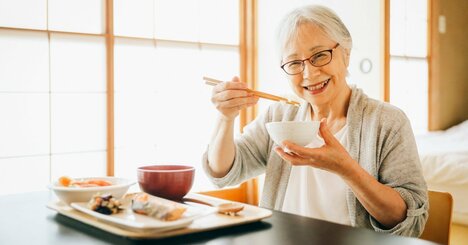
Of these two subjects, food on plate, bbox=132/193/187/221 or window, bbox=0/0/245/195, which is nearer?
food on plate, bbox=132/193/187/221

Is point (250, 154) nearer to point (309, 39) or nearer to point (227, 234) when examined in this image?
point (309, 39)

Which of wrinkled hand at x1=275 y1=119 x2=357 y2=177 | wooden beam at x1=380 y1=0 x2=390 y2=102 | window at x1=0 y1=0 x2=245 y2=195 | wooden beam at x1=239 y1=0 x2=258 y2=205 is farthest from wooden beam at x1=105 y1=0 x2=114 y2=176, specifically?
wrinkled hand at x1=275 y1=119 x2=357 y2=177

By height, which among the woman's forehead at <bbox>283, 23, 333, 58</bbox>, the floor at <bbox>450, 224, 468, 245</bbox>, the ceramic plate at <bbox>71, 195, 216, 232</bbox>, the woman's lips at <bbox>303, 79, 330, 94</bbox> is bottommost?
the floor at <bbox>450, 224, 468, 245</bbox>

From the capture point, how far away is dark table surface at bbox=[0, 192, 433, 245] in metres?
0.80

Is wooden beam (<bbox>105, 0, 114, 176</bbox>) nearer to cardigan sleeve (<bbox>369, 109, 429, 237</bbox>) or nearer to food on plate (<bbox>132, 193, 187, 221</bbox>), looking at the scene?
cardigan sleeve (<bbox>369, 109, 429, 237</bbox>)

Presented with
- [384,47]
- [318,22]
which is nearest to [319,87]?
[318,22]

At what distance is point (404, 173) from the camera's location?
4.21 ft

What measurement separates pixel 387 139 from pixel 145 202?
76cm

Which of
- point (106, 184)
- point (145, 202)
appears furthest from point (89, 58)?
point (145, 202)

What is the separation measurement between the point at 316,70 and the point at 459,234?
1.71m

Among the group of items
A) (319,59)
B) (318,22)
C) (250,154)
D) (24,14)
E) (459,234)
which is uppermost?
(24,14)

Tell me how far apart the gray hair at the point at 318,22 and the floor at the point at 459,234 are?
1650 millimetres

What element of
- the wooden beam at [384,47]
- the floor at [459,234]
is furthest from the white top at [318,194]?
the wooden beam at [384,47]

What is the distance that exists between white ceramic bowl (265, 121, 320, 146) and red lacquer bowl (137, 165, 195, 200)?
0.22m
